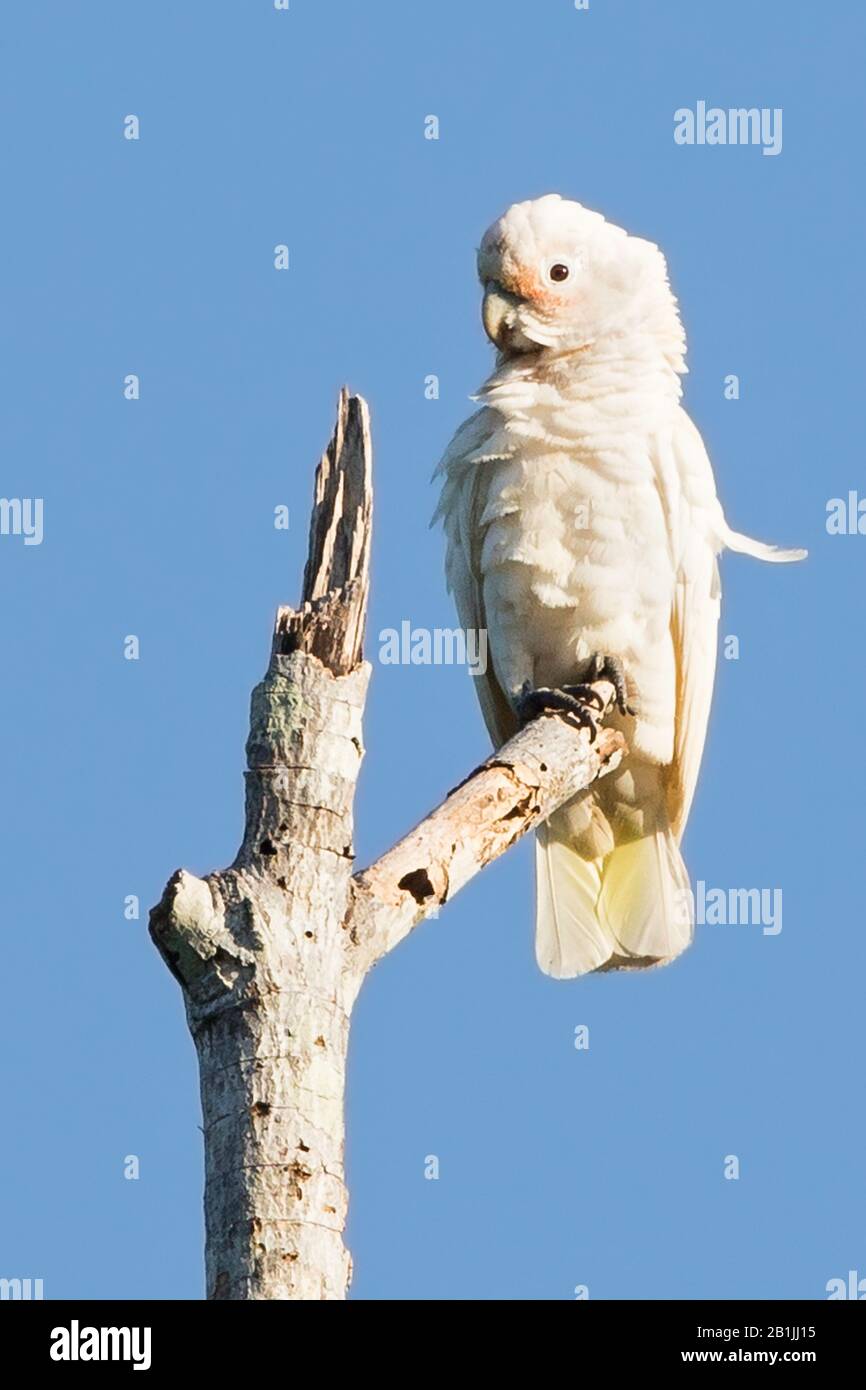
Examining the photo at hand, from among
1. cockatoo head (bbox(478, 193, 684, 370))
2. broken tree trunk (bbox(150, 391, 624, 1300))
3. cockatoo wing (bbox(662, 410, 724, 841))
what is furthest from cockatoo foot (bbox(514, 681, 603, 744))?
broken tree trunk (bbox(150, 391, 624, 1300))

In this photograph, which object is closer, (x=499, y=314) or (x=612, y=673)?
(x=612, y=673)

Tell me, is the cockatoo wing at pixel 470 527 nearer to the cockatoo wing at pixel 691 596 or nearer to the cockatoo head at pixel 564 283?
the cockatoo head at pixel 564 283

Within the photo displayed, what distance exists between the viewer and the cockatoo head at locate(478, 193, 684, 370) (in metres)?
8.05

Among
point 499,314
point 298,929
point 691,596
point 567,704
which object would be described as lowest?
point 298,929

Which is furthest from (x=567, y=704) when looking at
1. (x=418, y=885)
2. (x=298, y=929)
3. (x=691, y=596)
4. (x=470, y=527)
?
(x=298, y=929)

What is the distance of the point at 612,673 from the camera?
7805 mm

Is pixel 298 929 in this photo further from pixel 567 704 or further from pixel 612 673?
pixel 612 673

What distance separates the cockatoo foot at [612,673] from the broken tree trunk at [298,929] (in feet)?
7.91

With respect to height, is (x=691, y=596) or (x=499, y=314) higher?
(x=499, y=314)

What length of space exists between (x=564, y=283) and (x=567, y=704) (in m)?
1.90

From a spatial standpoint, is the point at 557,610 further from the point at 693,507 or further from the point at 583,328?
the point at 583,328

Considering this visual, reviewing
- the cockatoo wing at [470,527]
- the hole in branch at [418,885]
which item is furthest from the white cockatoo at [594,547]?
the hole in branch at [418,885]

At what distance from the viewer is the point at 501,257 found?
324 inches
